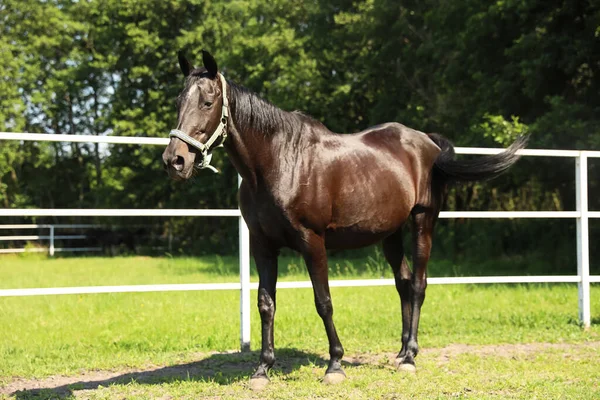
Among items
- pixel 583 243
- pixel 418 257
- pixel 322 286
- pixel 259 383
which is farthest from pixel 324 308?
pixel 583 243

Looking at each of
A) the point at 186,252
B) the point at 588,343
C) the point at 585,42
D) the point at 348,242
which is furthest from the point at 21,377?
the point at 186,252

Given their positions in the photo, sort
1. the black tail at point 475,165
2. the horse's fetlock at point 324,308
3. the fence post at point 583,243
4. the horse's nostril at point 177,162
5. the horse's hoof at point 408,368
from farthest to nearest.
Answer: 1. the fence post at point 583,243
2. the black tail at point 475,165
3. the horse's hoof at point 408,368
4. the horse's fetlock at point 324,308
5. the horse's nostril at point 177,162

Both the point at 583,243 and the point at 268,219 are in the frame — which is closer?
the point at 268,219

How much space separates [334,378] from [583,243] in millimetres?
3495

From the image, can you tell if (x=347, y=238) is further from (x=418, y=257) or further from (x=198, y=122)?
(x=198, y=122)

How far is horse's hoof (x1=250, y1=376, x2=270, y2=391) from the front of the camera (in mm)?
3953

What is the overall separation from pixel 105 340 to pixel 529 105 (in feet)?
34.3

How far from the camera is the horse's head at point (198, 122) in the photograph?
11.5 feet

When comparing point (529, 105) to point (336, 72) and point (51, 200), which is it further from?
point (51, 200)

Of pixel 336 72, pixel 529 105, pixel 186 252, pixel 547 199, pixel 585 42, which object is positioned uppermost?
pixel 336 72

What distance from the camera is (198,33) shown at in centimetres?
2450

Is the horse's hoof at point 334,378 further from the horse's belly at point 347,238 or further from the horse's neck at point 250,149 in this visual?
the horse's neck at point 250,149

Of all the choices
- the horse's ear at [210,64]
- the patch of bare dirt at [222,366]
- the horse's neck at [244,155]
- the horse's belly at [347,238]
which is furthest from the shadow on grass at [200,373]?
the horse's ear at [210,64]

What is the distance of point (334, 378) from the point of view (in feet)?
13.3
